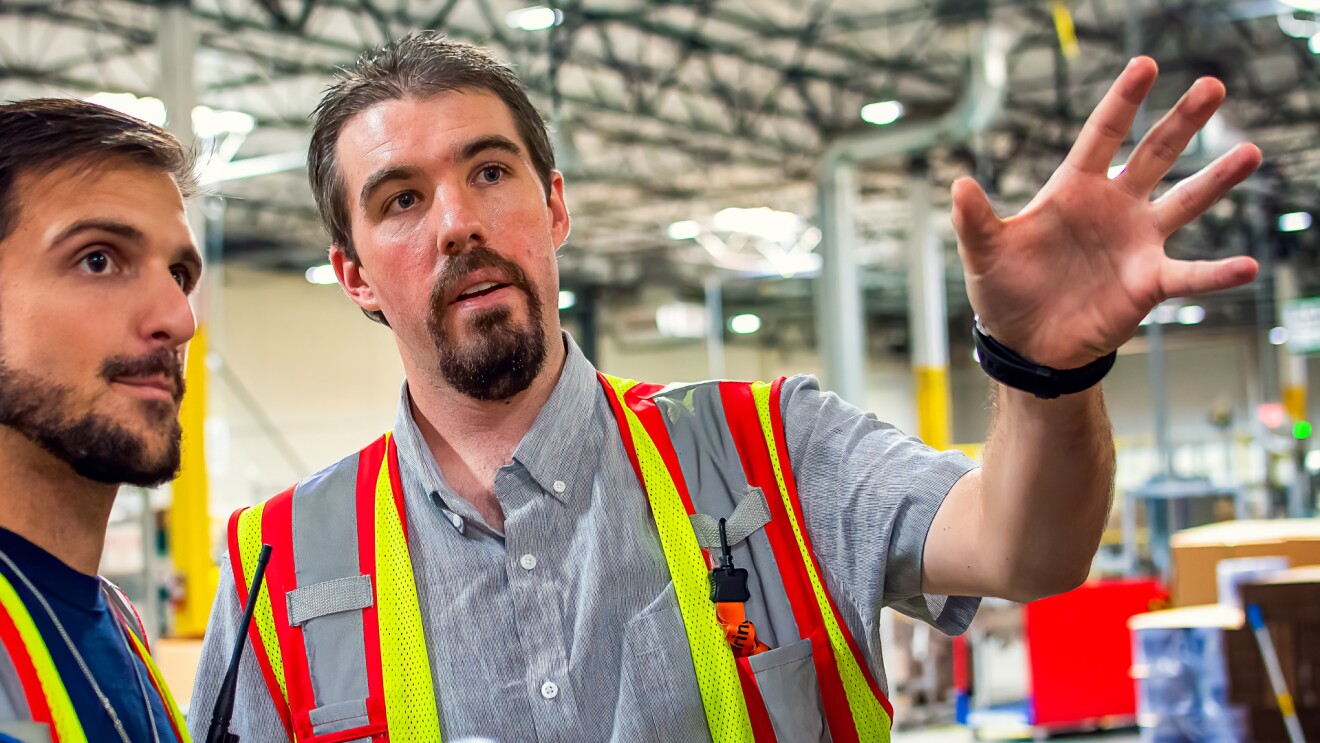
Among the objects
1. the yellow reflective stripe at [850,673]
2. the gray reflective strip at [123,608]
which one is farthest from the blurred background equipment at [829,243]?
the yellow reflective stripe at [850,673]

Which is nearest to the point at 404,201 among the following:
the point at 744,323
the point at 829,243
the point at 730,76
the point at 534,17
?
the point at 534,17


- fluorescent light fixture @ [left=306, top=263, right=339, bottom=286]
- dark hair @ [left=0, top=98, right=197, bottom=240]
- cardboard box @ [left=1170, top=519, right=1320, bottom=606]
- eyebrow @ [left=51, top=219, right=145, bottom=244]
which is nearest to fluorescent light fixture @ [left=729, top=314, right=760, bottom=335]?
fluorescent light fixture @ [left=306, top=263, right=339, bottom=286]

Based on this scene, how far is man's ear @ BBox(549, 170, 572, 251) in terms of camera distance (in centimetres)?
183

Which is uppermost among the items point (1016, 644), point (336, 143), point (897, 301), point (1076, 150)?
point (897, 301)

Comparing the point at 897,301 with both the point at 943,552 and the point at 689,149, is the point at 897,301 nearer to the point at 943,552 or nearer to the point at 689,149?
the point at 689,149

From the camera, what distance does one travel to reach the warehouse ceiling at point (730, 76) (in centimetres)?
1066

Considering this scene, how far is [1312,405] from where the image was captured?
2009cm

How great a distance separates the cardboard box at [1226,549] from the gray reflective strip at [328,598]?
4911mm

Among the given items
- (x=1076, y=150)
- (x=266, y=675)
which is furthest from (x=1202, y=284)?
(x=266, y=675)

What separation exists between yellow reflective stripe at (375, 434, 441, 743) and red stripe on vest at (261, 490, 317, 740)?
107 mm

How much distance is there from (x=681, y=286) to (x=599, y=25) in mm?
11871

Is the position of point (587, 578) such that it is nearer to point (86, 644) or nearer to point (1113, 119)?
point (86, 644)

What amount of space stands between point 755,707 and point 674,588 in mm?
167

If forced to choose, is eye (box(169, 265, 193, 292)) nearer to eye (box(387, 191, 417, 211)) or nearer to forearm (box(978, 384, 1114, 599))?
eye (box(387, 191, 417, 211))
